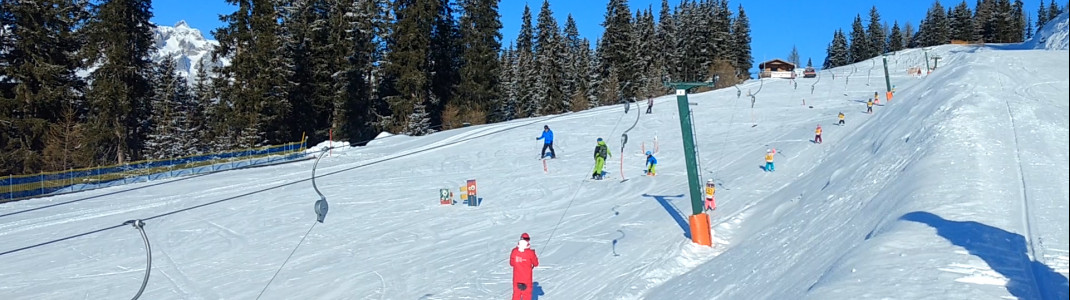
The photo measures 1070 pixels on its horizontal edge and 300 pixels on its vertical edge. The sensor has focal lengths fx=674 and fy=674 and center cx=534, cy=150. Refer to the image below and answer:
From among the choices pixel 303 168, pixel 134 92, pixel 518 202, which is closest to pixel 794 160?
pixel 518 202

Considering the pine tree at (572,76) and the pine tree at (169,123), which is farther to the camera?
the pine tree at (572,76)

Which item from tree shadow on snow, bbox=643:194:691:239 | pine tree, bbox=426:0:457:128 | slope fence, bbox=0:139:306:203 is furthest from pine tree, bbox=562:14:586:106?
tree shadow on snow, bbox=643:194:691:239

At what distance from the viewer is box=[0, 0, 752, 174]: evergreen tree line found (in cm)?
3359

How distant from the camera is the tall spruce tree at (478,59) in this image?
52125 mm

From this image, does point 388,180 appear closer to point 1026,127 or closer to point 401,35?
point 1026,127

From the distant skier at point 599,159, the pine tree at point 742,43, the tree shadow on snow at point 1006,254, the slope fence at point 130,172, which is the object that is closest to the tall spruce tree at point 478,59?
the slope fence at point 130,172

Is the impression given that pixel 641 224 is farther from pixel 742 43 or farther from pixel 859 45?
pixel 859 45

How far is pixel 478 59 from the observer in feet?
175

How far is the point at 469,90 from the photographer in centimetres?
5225

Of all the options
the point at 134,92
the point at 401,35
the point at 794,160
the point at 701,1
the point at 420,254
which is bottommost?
the point at 420,254

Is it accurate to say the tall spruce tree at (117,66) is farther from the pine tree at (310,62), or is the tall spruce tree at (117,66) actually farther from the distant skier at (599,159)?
the distant skier at (599,159)

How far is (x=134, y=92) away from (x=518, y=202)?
94.9ft

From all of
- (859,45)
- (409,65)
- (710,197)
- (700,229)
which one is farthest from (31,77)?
(859,45)

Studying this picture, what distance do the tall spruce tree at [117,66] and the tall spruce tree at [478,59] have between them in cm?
2063
